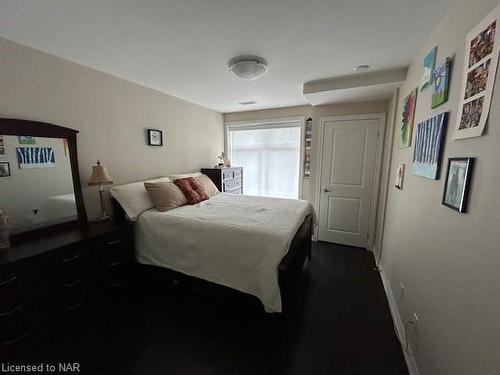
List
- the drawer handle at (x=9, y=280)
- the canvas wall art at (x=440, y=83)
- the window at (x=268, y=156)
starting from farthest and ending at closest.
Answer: the window at (x=268, y=156)
the drawer handle at (x=9, y=280)
the canvas wall art at (x=440, y=83)

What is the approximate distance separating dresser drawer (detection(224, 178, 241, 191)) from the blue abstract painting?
2370 millimetres

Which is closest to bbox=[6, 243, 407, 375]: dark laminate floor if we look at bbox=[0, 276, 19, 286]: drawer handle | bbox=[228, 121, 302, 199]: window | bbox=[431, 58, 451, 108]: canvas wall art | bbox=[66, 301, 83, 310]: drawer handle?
bbox=[66, 301, 83, 310]: drawer handle

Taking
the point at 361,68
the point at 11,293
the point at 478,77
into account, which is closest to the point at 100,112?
the point at 11,293

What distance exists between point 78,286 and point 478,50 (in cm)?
299

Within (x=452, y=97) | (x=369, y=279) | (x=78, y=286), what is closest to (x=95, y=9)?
(x=78, y=286)

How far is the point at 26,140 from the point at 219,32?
1869 millimetres

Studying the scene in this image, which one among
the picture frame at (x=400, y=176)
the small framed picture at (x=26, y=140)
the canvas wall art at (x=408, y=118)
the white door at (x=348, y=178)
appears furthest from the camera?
the white door at (x=348, y=178)

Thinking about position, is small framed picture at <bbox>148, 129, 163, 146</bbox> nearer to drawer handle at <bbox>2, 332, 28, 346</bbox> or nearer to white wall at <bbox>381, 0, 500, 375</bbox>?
drawer handle at <bbox>2, 332, 28, 346</bbox>

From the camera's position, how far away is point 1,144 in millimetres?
1597

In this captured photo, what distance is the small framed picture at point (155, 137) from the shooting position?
2811mm

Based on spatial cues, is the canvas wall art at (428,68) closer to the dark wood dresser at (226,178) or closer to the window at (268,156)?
the window at (268,156)


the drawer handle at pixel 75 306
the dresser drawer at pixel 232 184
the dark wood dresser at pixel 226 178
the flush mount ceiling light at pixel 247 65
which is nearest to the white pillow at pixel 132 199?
the drawer handle at pixel 75 306

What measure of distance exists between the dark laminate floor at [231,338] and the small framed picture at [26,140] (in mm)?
1583

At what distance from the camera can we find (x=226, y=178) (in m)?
3.81
